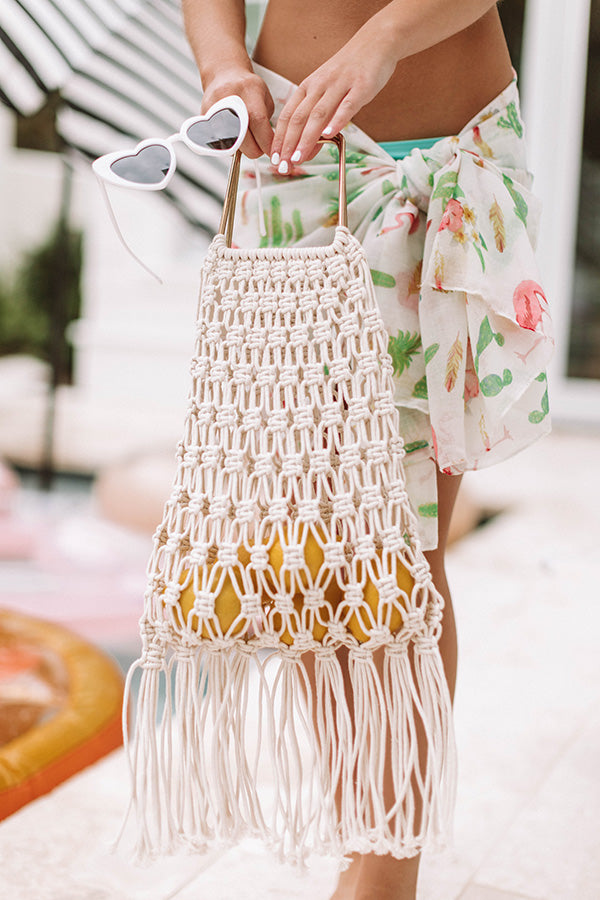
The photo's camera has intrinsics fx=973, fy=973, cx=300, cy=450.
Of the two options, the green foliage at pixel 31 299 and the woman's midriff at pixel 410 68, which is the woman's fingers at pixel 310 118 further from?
the green foliage at pixel 31 299

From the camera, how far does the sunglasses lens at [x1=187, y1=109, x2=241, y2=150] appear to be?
2.47 ft

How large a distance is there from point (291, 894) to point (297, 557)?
528mm

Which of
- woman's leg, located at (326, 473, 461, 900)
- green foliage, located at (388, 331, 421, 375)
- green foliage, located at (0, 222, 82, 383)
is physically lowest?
woman's leg, located at (326, 473, 461, 900)

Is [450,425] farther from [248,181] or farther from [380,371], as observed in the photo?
[248,181]

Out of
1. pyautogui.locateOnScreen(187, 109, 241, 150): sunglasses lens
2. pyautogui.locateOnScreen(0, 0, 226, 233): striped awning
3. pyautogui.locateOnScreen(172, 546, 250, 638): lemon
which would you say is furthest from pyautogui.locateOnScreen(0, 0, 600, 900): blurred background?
pyautogui.locateOnScreen(172, 546, 250, 638): lemon

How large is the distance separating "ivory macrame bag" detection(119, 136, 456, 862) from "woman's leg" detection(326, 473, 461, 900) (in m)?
0.12

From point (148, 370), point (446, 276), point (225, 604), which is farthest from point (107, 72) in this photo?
point (148, 370)

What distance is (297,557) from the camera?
2.37ft

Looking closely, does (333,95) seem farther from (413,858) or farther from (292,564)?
(413,858)

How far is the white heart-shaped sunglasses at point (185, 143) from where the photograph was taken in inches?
29.4

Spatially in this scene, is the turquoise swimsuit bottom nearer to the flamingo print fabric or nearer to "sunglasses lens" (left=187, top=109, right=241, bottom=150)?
the flamingo print fabric

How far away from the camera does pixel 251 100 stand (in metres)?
0.78

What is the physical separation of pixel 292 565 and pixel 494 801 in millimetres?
714

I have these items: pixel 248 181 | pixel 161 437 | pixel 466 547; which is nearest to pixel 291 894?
pixel 248 181
